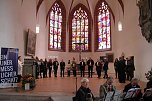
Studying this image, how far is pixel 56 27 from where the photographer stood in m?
23.1

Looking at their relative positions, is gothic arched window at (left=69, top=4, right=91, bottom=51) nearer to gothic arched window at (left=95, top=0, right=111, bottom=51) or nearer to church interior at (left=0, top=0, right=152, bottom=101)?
church interior at (left=0, top=0, right=152, bottom=101)

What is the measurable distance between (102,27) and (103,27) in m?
0.15

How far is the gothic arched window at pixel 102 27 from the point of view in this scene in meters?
22.1

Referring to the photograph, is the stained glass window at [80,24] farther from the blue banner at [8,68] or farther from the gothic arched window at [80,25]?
the blue banner at [8,68]

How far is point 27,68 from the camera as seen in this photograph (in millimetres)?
11828

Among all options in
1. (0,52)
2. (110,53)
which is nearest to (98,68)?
(110,53)

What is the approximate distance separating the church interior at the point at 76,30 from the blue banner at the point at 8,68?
1303 millimetres

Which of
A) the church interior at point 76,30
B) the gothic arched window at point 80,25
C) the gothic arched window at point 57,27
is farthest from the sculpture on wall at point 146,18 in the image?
the gothic arched window at point 80,25

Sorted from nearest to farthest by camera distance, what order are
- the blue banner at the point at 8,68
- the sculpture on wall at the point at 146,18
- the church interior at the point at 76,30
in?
the blue banner at the point at 8,68 < the sculpture on wall at the point at 146,18 < the church interior at the point at 76,30

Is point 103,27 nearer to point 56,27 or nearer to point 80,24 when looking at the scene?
point 80,24

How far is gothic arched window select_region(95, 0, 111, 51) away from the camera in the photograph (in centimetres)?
2210

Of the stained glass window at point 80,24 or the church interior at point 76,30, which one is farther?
the stained glass window at point 80,24

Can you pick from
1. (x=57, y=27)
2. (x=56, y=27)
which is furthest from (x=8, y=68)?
(x=57, y=27)

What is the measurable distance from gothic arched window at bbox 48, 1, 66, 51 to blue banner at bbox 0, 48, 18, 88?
38.4ft
